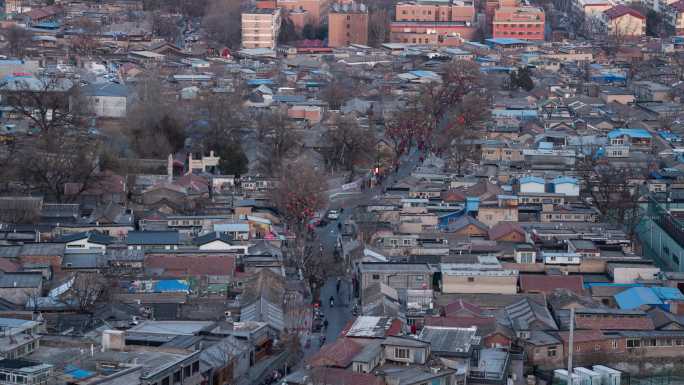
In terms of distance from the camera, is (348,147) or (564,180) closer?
(564,180)

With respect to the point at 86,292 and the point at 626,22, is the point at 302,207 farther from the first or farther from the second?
the point at 626,22

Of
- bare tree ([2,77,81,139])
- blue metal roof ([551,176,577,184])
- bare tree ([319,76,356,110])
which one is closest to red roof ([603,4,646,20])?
bare tree ([319,76,356,110])

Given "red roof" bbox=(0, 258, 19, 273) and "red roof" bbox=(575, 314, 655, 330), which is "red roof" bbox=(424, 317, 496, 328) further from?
"red roof" bbox=(0, 258, 19, 273)

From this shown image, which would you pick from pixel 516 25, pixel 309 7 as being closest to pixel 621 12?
pixel 516 25

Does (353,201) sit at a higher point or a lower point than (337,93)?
lower

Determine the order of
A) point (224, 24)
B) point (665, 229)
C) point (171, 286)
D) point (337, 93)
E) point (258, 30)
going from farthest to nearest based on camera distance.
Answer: point (224, 24) < point (258, 30) < point (337, 93) < point (665, 229) < point (171, 286)

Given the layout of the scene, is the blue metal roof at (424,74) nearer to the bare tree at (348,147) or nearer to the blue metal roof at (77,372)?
the bare tree at (348,147)

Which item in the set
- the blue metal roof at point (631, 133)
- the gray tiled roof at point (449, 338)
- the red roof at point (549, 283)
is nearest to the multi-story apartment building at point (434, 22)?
the blue metal roof at point (631, 133)
